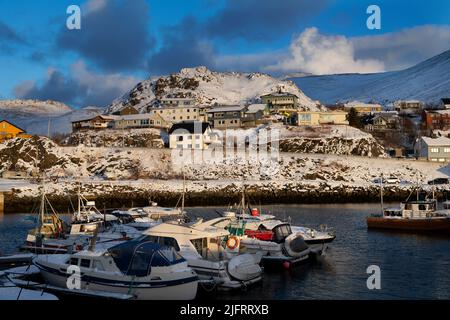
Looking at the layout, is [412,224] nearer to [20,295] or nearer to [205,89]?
[20,295]

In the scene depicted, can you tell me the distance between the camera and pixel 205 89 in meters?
167

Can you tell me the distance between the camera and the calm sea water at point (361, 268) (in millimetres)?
23578

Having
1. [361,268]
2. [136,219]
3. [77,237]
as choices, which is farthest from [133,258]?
[136,219]

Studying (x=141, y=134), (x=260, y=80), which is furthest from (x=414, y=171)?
(x=260, y=80)

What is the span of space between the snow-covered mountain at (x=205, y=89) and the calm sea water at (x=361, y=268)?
108 m

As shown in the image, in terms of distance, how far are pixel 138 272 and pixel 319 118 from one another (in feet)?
323

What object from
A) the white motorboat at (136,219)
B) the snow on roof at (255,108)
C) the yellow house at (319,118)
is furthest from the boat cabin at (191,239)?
the snow on roof at (255,108)

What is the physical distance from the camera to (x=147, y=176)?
77625mm

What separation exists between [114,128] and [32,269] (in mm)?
90683

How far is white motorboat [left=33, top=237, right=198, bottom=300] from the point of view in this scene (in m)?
20.2

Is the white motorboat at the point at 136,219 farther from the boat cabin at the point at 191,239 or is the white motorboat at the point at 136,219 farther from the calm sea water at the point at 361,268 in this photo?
the boat cabin at the point at 191,239

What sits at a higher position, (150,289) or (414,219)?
(414,219)
